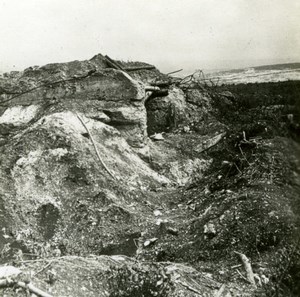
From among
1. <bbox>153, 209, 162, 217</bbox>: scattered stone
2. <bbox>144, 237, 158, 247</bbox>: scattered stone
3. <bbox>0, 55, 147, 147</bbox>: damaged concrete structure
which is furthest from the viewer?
<bbox>0, 55, 147, 147</bbox>: damaged concrete structure

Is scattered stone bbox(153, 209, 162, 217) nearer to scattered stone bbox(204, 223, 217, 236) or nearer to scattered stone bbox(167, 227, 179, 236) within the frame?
scattered stone bbox(167, 227, 179, 236)

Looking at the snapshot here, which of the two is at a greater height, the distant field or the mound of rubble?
the distant field

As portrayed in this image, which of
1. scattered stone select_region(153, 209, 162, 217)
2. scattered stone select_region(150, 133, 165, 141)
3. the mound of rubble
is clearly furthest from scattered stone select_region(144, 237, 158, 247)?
scattered stone select_region(150, 133, 165, 141)

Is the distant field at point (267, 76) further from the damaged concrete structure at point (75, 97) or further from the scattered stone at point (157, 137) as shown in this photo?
the damaged concrete structure at point (75, 97)

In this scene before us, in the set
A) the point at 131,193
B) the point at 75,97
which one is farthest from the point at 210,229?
the point at 75,97

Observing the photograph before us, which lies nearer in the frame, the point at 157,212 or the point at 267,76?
the point at 157,212

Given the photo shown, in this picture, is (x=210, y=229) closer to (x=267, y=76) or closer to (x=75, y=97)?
(x=75, y=97)

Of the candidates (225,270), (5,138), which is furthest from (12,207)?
(225,270)

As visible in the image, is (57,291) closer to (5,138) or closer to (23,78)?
(5,138)

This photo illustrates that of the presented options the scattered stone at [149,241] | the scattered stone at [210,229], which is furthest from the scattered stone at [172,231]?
the scattered stone at [210,229]

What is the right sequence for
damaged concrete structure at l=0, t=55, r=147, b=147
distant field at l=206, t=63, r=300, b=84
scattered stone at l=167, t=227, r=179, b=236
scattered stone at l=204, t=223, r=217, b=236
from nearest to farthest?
1. scattered stone at l=204, t=223, r=217, b=236
2. scattered stone at l=167, t=227, r=179, b=236
3. damaged concrete structure at l=0, t=55, r=147, b=147
4. distant field at l=206, t=63, r=300, b=84

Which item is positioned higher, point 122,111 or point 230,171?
point 122,111
